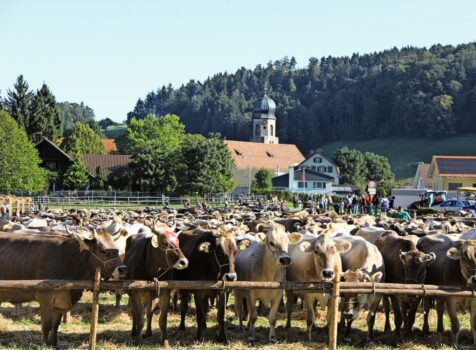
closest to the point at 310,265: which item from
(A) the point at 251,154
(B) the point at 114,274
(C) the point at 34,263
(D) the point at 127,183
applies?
(B) the point at 114,274

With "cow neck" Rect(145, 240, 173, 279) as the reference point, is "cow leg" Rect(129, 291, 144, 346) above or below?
below

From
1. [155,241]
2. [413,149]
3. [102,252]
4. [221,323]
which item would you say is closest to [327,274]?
[221,323]

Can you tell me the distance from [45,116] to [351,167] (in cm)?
5193

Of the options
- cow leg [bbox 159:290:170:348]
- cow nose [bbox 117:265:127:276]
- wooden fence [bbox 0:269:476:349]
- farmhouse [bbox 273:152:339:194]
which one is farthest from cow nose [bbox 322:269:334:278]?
farmhouse [bbox 273:152:339:194]

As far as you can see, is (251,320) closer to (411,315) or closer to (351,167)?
(411,315)

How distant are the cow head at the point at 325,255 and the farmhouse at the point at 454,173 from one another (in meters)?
67.7

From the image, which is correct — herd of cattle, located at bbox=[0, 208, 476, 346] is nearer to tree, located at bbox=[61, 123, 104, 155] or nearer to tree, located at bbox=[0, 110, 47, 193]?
tree, located at bbox=[0, 110, 47, 193]

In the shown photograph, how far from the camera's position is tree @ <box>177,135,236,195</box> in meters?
80.0

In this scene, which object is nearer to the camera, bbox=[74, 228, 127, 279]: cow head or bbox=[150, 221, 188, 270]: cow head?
bbox=[74, 228, 127, 279]: cow head

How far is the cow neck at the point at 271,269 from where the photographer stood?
46.4 feet

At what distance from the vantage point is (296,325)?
15.8 metres

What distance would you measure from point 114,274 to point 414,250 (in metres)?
6.32

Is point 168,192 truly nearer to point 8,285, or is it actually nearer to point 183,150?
point 183,150

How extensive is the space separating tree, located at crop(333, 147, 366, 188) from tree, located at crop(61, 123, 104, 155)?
41.3 meters
